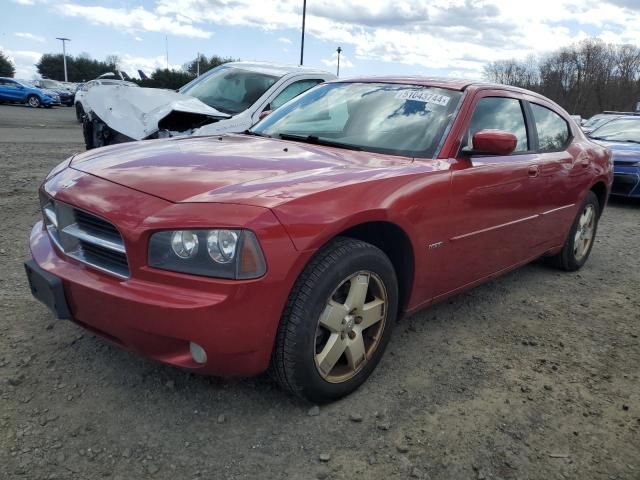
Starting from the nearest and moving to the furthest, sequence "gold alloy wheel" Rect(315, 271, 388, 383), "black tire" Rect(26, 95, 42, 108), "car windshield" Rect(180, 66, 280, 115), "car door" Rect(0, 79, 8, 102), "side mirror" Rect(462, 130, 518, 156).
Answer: "gold alloy wheel" Rect(315, 271, 388, 383), "side mirror" Rect(462, 130, 518, 156), "car windshield" Rect(180, 66, 280, 115), "car door" Rect(0, 79, 8, 102), "black tire" Rect(26, 95, 42, 108)

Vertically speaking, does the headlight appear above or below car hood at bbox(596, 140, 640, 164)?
above

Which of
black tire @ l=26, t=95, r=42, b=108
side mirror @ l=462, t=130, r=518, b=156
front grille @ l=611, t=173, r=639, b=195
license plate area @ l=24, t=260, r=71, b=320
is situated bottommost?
black tire @ l=26, t=95, r=42, b=108

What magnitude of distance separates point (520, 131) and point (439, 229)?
1404 mm

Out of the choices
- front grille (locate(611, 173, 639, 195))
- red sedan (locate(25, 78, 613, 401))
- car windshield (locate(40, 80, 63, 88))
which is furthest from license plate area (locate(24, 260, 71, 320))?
car windshield (locate(40, 80, 63, 88))

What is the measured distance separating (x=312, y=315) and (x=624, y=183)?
→ 7.73 meters

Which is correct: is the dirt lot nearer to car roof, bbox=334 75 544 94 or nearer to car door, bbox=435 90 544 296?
car door, bbox=435 90 544 296

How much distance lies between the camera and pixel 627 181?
27.1 ft

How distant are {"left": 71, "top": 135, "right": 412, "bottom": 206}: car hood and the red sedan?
0.04ft

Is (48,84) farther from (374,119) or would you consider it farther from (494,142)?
(494,142)

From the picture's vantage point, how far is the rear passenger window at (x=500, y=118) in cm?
334

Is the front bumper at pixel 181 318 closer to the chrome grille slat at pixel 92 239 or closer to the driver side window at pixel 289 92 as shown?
the chrome grille slat at pixel 92 239

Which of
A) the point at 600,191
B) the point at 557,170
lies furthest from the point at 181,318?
the point at 600,191

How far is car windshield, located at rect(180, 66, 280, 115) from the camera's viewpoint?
678 centimetres

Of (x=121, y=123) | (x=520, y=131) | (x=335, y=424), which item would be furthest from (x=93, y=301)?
(x=121, y=123)
